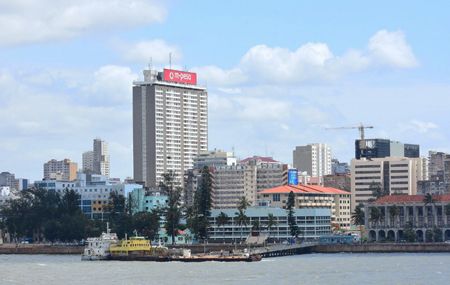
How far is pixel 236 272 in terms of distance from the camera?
164125mm

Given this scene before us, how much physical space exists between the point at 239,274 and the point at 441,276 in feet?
81.7

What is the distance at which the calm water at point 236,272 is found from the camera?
148m

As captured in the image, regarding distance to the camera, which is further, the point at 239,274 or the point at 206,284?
the point at 239,274

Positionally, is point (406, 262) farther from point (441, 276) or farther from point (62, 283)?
point (62, 283)

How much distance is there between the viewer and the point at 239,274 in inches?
6275

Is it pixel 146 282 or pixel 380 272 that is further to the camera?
pixel 380 272

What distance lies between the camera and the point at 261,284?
463 feet

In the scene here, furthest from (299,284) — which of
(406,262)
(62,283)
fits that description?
(406,262)

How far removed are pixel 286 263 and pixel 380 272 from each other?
30965 mm

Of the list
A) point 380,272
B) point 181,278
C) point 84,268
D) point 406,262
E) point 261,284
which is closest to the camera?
point 261,284

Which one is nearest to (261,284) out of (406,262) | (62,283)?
(62,283)

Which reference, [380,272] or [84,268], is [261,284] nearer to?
[380,272]

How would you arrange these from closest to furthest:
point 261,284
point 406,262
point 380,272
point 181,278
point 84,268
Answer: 1. point 261,284
2. point 181,278
3. point 380,272
4. point 84,268
5. point 406,262

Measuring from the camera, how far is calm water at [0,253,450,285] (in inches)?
5827
